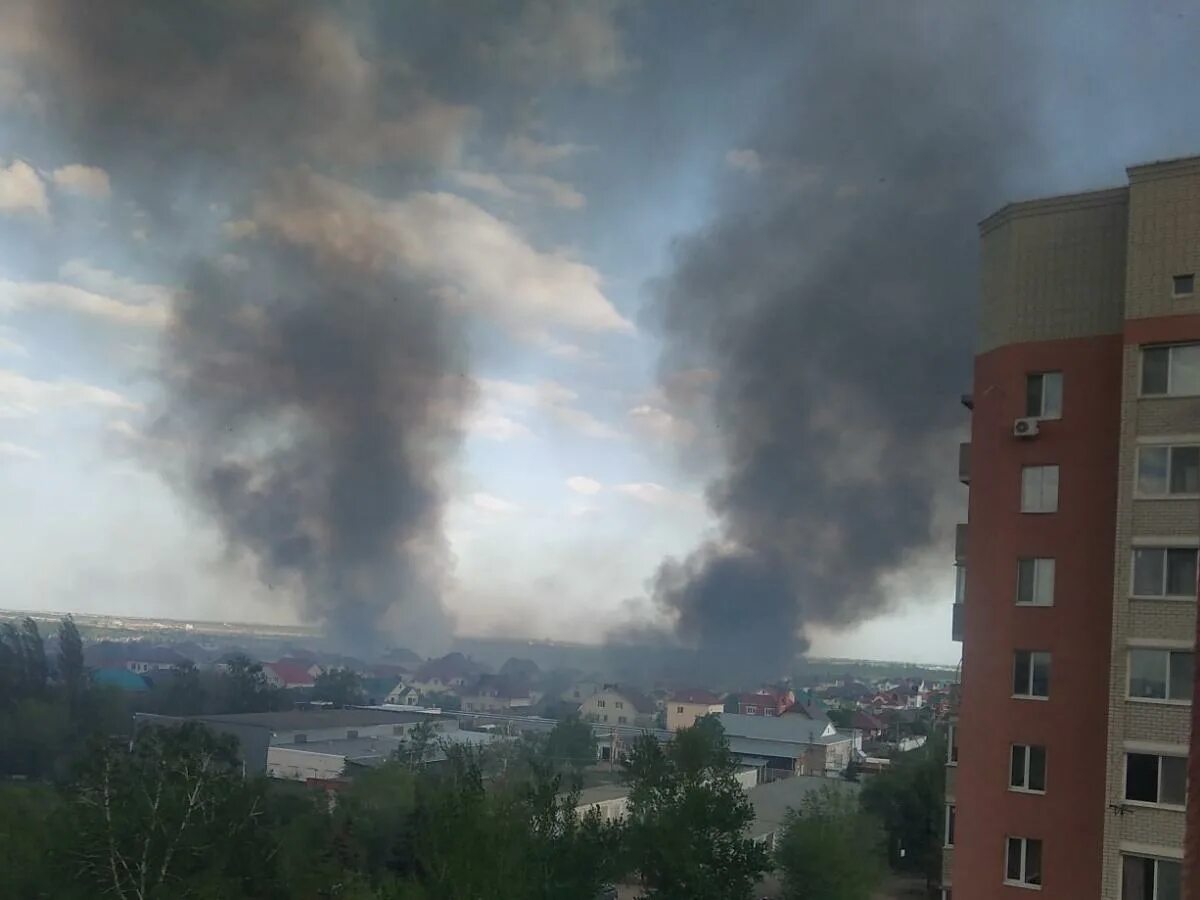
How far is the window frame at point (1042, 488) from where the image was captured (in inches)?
223

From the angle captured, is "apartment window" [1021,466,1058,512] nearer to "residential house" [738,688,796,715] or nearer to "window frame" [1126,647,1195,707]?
"window frame" [1126,647,1195,707]

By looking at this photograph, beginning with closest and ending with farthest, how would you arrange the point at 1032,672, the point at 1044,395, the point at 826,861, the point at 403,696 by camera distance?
the point at 1032,672
the point at 1044,395
the point at 826,861
the point at 403,696

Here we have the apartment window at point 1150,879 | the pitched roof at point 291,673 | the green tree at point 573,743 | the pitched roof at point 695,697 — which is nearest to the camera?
the apartment window at point 1150,879

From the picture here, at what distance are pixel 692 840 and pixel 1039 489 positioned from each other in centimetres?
628

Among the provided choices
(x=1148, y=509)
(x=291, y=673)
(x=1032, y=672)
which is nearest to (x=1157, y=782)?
(x=1032, y=672)

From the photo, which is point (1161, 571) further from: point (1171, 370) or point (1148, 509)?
point (1171, 370)

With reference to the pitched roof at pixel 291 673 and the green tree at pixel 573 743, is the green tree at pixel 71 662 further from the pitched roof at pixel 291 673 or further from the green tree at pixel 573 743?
the green tree at pixel 573 743

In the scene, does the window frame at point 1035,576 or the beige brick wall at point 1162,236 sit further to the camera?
the window frame at point 1035,576

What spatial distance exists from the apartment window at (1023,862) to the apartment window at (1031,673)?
79 centimetres

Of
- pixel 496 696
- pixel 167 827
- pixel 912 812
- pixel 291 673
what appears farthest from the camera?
pixel 291 673

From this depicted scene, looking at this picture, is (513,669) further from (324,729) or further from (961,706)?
(961,706)

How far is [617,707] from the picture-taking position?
43781 mm

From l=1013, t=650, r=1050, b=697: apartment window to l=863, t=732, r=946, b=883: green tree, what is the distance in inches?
577

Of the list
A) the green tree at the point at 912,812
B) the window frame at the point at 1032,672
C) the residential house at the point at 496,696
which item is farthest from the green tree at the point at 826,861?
the residential house at the point at 496,696
